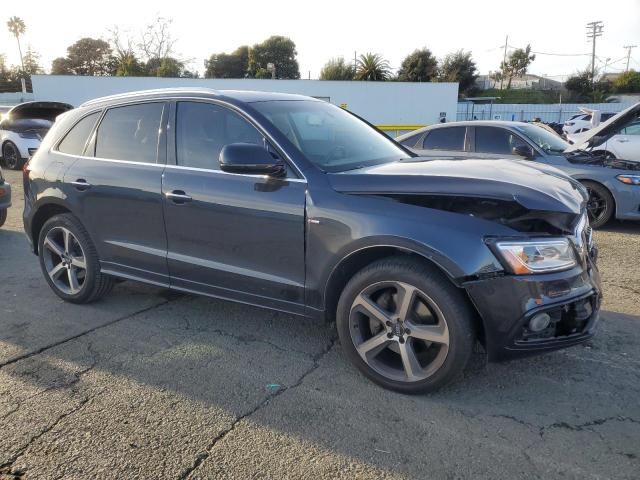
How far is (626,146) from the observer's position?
845 centimetres

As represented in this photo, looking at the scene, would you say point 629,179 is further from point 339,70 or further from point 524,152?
point 339,70

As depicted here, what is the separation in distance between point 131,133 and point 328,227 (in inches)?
78.6

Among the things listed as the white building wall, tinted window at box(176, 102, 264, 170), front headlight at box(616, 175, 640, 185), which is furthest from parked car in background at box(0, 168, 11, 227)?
the white building wall

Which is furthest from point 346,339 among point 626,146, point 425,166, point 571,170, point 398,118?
point 398,118

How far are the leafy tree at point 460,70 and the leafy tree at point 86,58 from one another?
43.0 metres

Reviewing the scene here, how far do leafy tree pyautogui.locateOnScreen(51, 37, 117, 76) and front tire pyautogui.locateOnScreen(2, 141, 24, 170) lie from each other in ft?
205

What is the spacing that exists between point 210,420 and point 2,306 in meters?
2.86

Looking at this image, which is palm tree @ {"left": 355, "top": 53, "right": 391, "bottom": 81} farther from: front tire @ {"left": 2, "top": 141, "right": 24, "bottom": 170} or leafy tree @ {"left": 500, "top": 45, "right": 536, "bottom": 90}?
front tire @ {"left": 2, "top": 141, "right": 24, "bottom": 170}

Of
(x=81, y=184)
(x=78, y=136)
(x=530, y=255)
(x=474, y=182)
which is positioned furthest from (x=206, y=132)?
(x=530, y=255)

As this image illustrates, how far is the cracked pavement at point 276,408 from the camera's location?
254 cm

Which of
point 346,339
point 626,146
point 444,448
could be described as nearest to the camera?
point 444,448

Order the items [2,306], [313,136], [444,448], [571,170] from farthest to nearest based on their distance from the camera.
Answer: [571,170] < [2,306] < [313,136] < [444,448]

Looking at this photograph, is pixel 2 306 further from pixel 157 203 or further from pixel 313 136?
pixel 313 136

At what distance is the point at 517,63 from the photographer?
7125 cm
